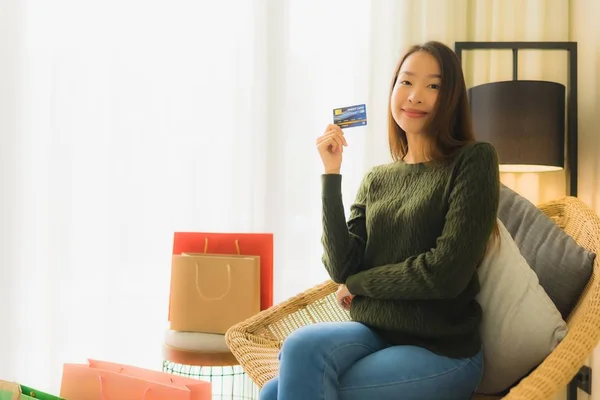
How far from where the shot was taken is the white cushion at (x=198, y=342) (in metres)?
1.67

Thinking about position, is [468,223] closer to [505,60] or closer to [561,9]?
[505,60]

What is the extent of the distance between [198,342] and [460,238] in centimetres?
95

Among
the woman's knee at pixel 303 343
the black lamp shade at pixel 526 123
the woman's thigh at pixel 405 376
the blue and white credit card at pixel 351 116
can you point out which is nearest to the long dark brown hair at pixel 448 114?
the blue and white credit card at pixel 351 116

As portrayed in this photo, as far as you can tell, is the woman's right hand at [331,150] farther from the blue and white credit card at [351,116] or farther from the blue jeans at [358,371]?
the blue jeans at [358,371]

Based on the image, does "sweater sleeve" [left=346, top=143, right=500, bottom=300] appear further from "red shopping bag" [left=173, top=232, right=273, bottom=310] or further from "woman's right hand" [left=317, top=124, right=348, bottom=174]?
"red shopping bag" [left=173, top=232, right=273, bottom=310]

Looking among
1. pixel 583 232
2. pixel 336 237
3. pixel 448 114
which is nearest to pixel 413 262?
pixel 336 237

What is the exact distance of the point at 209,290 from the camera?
1749mm

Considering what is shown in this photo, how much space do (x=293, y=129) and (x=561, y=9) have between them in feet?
3.81

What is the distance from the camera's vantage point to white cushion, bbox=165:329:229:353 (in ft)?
5.48

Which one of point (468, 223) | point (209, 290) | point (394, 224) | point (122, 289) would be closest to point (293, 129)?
point (209, 290)

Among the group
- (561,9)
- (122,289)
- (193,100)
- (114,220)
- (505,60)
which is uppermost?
(561,9)

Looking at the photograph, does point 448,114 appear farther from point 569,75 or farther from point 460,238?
point 569,75

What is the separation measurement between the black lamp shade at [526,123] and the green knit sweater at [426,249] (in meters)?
0.67

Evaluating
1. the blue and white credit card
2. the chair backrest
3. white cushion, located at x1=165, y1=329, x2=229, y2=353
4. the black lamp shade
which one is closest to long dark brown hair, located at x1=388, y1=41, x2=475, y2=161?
the blue and white credit card
